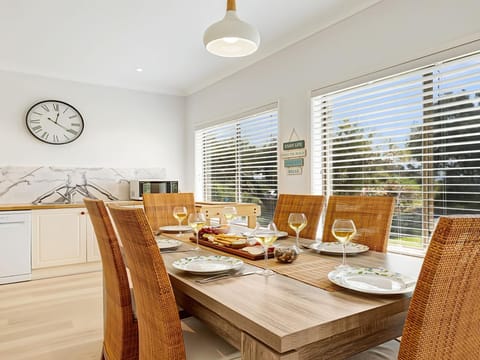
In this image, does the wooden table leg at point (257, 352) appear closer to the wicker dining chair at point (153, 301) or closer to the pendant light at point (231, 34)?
the wicker dining chair at point (153, 301)

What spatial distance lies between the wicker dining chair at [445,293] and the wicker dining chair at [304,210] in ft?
4.64

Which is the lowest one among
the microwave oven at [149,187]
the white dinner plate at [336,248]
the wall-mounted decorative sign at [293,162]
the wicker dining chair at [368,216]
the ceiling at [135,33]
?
the white dinner plate at [336,248]

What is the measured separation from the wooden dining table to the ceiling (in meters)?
2.35

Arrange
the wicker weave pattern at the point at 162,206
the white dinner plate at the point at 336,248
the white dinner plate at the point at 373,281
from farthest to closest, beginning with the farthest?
1. the wicker weave pattern at the point at 162,206
2. the white dinner plate at the point at 336,248
3. the white dinner plate at the point at 373,281

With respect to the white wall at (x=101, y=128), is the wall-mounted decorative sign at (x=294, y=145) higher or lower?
lower

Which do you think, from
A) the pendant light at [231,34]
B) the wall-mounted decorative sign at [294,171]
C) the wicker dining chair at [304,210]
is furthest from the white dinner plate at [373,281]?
the wall-mounted decorative sign at [294,171]

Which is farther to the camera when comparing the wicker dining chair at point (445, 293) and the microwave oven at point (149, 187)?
the microwave oven at point (149, 187)

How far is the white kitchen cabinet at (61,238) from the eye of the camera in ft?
13.1

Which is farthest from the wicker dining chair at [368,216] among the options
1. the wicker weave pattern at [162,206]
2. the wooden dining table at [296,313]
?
the wicker weave pattern at [162,206]

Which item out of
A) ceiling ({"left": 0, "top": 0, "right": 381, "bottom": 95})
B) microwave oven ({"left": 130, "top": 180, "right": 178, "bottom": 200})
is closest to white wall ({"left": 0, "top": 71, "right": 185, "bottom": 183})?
ceiling ({"left": 0, "top": 0, "right": 381, "bottom": 95})

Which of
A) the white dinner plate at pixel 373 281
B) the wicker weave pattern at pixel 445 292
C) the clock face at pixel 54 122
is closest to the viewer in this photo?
the wicker weave pattern at pixel 445 292

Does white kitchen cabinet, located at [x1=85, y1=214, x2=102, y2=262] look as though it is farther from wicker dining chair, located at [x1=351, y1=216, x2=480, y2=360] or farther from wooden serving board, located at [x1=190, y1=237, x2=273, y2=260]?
wicker dining chair, located at [x1=351, y1=216, x2=480, y2=360]

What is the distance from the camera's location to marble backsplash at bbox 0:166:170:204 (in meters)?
4.33

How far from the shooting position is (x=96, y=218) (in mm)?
1643
